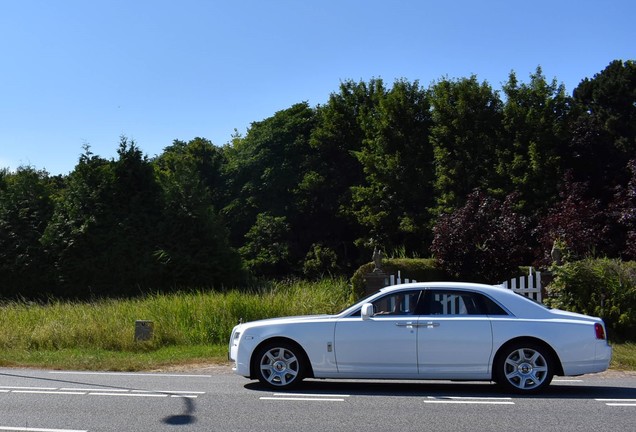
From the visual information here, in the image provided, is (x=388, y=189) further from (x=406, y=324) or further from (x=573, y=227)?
(x=406, y=324)

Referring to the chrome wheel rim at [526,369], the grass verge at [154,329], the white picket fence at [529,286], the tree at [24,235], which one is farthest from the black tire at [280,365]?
the tree at [24,235]

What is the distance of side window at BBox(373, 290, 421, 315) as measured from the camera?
10.5m

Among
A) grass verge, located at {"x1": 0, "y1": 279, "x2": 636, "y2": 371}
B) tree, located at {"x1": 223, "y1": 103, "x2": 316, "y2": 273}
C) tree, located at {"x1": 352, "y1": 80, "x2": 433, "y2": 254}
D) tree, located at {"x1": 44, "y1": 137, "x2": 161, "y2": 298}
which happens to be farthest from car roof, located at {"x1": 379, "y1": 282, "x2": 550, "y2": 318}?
tree, located at {"x1": 223, "y1": 103, "x2": 316, "y2": 273}

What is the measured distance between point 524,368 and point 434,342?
1.27m

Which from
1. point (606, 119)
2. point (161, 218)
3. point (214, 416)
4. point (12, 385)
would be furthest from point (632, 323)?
point (161, 218)

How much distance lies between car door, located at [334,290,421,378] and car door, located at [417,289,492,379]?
139 mm

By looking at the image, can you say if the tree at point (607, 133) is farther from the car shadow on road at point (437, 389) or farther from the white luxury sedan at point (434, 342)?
the white luxury sedan at point (434, 342)

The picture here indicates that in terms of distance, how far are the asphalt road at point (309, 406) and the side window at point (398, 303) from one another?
1134 millimetres

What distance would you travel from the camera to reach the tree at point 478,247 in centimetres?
1955

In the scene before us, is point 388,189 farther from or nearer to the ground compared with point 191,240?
farther from the ground

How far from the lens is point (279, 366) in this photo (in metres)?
10.6

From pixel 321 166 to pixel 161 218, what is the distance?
11235 mm

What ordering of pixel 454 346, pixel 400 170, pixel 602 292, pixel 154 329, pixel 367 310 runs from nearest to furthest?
pixel 454 346
pixel 367 310
pixel 602 292
pixel 154 329
pixel 400 170

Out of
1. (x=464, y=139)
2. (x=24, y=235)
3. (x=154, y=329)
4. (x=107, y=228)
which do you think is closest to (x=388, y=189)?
(x=464, y=139)
